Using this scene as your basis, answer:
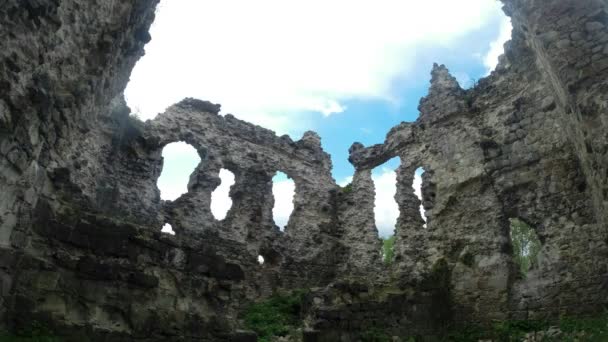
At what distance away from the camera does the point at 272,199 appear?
17062 millimetres

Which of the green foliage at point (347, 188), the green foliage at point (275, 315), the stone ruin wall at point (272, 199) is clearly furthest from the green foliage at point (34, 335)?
the green foliage at point (347, 188)

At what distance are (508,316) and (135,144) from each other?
11.4m

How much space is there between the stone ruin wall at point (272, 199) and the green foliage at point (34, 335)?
0.12 m

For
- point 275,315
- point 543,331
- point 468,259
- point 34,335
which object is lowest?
point 34,335

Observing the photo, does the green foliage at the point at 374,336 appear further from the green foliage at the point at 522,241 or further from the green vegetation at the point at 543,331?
the green foliage at the point at 522,241

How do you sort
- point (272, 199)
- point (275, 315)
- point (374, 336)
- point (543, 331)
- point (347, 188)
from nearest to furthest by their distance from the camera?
point (543, 331) → point (374, 336) → point (275, 315) → point (272, 199) → point (347, 188)

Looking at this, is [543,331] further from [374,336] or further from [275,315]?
[275,315]

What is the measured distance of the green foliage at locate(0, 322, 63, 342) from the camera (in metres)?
4.43

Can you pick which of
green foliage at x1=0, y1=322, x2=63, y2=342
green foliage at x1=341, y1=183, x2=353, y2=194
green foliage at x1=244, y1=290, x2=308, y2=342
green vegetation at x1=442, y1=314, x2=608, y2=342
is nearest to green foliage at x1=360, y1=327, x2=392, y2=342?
green vegetation at x1=442, y1=314, x2=608, y2=342

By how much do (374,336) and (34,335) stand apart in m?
6.57

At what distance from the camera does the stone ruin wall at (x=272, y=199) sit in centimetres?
464

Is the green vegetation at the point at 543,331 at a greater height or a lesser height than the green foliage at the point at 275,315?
lesser

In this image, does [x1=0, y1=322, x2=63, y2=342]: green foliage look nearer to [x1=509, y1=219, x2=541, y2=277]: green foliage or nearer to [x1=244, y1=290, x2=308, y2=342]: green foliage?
[x1=244, y1=290, x2=308, y2=342]: green foliage

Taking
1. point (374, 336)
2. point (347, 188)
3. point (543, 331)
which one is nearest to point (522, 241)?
point (347, 188)
